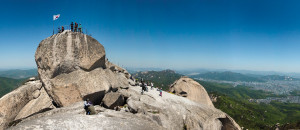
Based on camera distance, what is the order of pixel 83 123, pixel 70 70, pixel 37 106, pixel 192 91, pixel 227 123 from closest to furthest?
1. pixel 83 123
2. pixel 37 106
3. pixel 70 70
4. pixel 227 123
5. pixel 192 91

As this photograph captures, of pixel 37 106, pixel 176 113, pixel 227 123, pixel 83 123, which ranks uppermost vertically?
pixel 83 123

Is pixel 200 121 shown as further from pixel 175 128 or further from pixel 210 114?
pixel 175 128

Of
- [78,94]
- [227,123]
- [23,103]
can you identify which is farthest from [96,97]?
[227,123]

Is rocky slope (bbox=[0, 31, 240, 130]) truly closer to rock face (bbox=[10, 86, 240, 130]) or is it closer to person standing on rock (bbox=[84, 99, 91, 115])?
rock face (bbox=[10, 86, 240, 130])

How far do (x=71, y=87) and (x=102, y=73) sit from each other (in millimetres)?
5245

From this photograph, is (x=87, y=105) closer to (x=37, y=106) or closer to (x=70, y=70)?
(x=70, y=70)

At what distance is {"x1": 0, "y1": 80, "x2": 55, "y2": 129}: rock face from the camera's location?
2002 cm

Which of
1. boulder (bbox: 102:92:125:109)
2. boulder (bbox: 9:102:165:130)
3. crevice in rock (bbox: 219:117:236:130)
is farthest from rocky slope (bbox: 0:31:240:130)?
crevice in rock (bbox: 219:117:236:130)

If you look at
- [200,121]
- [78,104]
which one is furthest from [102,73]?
[200,121]

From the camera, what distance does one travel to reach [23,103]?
2206cm

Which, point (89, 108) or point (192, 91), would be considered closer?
point (89, 108)

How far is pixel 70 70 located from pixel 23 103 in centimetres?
810

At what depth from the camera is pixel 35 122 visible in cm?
1169

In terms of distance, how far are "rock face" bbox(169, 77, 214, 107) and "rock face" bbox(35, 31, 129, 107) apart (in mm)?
19345
